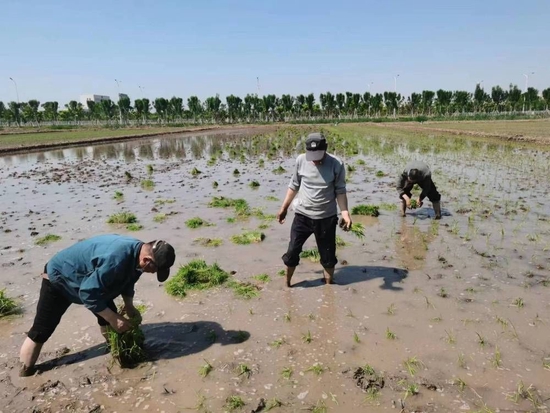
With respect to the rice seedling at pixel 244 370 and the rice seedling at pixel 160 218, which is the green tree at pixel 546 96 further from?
the rice seedling at pixel 244 370

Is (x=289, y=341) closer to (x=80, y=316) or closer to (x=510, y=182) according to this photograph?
(x=80, y=316)

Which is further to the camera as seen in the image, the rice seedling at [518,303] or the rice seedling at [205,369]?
the rice seedling at [518,303]

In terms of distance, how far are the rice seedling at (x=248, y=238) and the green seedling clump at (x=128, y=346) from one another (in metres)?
3.69

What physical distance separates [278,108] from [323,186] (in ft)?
336

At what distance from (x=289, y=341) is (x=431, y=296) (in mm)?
2072

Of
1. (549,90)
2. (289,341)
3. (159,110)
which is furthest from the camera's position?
(159,110)

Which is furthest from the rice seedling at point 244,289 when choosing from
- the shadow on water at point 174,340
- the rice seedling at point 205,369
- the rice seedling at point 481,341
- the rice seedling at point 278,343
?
the rice seedling at point 481,341

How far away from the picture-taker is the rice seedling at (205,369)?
3670 mm

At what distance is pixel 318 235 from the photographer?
16.8 feet

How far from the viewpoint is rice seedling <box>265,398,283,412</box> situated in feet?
10.6

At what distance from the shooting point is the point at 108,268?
3326 mm

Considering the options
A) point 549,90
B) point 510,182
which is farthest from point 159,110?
point 510,182

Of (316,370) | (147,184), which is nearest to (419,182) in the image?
(316,370)

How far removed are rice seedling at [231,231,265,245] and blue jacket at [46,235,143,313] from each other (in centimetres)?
392
